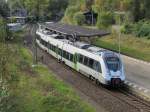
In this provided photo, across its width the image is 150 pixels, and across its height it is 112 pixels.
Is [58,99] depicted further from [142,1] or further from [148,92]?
[142,1]

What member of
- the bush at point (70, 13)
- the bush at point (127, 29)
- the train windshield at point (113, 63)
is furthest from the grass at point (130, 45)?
the bush at point (70, 13)

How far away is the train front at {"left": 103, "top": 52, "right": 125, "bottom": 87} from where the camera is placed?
36.0 m

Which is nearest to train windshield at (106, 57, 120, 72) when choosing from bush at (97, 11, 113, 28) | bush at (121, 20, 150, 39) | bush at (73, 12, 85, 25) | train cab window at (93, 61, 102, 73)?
train cab window at (93, 61, 102, 73)

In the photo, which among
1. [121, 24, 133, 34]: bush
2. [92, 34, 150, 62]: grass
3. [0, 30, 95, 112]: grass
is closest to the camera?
[0, 30, 95, 112]: grass

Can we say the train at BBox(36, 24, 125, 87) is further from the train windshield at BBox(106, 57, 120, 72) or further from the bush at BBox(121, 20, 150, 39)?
the bush at BBox(121, 20, 150, 39)

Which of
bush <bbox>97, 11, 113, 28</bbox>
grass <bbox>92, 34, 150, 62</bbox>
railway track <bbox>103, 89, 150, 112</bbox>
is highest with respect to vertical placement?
bush <bbox>97, 11, 113, 28</bbox>

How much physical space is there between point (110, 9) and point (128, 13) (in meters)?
11.6

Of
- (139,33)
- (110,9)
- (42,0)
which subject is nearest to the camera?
(139,33)

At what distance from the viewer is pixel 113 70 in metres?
36.3

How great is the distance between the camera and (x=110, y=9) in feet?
296

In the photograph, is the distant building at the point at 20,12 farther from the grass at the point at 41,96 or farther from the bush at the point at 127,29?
the grass at the point at 41,96

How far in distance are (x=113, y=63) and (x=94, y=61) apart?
85.8 inches

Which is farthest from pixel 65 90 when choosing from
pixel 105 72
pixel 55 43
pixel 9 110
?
pixel 55 43

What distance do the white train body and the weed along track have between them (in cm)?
67
